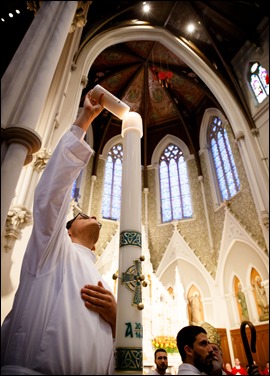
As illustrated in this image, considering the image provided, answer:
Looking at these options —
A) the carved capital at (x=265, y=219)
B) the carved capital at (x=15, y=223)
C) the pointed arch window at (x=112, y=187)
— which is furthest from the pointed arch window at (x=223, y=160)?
the carved capital at (x=15, y=223)

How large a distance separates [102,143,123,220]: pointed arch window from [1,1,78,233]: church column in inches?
379

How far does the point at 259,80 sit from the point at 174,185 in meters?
5.51

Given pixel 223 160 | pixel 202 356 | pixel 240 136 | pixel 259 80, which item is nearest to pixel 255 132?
pixel 240 136

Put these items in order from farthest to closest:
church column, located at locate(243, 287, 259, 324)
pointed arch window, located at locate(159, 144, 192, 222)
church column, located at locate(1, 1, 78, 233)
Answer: pointed arch window, located at locate(159, 144, 192, 222) < church column, located at locate(243, 287, 259, 324) < church column, located at locate(1, 1, 78, 233)

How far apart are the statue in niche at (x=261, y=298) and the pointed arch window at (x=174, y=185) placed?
3.88 meters

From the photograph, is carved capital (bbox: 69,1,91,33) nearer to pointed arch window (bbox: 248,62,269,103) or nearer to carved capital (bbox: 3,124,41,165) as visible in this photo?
carved capital (bbox: 3,124,41,165)

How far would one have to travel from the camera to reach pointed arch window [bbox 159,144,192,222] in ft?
38.1

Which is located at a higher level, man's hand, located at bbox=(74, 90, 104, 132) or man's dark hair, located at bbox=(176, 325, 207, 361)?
man's hand, located at bbox=(74, 90, 104, 132)

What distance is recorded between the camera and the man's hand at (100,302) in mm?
918

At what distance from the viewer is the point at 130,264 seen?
1.11 metres

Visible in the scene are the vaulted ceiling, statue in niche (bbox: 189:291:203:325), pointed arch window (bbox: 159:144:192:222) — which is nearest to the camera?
the vaulted ceiling

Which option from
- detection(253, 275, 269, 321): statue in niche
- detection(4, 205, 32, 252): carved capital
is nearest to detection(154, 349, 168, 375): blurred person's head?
detection(4, 205, 32, 252): carved capital

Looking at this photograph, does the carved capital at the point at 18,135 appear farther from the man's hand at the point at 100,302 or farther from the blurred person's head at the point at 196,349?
the blurred person's head at the point at 196,349

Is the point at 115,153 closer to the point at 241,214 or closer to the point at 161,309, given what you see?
the point at 241,214
